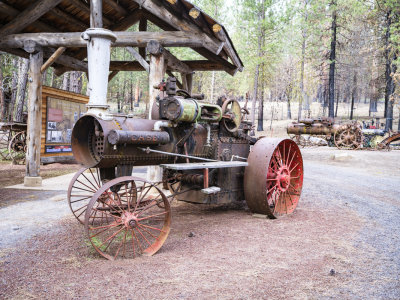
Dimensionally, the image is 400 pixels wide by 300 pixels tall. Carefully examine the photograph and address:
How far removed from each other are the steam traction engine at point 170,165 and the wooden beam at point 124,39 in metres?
2.04

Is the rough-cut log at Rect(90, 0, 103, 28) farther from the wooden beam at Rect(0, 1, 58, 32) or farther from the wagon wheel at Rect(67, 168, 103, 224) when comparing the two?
the wagon wheel at Rect(67, 168, 103, 224)

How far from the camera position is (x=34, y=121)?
738 cm

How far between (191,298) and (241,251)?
1.24 meters

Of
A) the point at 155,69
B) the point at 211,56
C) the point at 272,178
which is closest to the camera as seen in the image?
the point at 272,178

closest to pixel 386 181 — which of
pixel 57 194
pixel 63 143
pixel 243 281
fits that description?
pixel 243 281

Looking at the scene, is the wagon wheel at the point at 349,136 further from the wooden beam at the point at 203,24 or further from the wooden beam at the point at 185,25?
the wooden beam at the point at 185,25

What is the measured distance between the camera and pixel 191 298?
271 cm

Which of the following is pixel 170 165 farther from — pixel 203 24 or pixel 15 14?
pixel 15 14

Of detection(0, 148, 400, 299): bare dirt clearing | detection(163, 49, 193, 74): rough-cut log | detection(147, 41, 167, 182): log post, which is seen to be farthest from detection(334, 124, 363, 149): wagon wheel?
detection(147, 41, 167, 182): log post

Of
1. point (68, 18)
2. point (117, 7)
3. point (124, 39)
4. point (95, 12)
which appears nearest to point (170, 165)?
point (124, 39)

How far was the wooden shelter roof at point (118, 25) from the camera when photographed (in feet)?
21.4

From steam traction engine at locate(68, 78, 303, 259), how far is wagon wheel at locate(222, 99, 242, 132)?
2 cm

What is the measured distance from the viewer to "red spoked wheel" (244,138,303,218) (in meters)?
5.05

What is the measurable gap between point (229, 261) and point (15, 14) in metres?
7.52
